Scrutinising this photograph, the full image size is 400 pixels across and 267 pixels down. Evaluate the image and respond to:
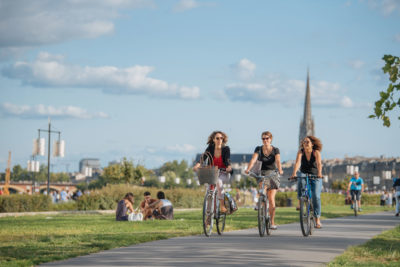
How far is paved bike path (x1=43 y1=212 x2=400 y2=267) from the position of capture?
764cm

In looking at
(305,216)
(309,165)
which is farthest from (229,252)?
(309,165)

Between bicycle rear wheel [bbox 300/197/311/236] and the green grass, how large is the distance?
1.09 metres

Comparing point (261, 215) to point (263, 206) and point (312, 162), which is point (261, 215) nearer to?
point (263, 206)

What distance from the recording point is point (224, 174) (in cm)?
1157

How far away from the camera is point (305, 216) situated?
11.5 meters

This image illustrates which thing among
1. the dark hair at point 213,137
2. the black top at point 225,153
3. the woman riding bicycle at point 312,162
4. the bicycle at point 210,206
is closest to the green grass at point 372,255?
the woman riding bicycle at point 312,162

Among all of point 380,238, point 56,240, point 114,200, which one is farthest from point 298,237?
point 114,200

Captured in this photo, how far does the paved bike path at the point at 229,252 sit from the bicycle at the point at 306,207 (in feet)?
0.62

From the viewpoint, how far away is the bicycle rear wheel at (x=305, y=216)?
1133 cm

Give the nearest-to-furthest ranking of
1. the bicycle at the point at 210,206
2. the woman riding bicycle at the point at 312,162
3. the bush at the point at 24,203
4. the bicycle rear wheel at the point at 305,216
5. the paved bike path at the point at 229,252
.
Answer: the paved bike path at the point at 229,252 < the bicycle at the point at 210,206 < the bicycle rear wheel at the point at 305,216 < the woman riding bicycle at the point at 312,162 < the bush at the point at 24,203

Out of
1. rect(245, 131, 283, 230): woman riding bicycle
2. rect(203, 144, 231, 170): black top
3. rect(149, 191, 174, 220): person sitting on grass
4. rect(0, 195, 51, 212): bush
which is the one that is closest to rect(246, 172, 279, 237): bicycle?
rect(245, 131, 283, 230): woman riding bicycle

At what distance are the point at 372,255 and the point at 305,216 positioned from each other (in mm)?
2833

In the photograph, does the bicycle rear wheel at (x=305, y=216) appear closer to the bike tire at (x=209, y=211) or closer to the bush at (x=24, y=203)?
the bike tire at (x=209, y=211)

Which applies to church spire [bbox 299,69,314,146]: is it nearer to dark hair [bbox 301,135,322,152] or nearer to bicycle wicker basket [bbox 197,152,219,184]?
dark hair [bbox 301,135,322,152]
